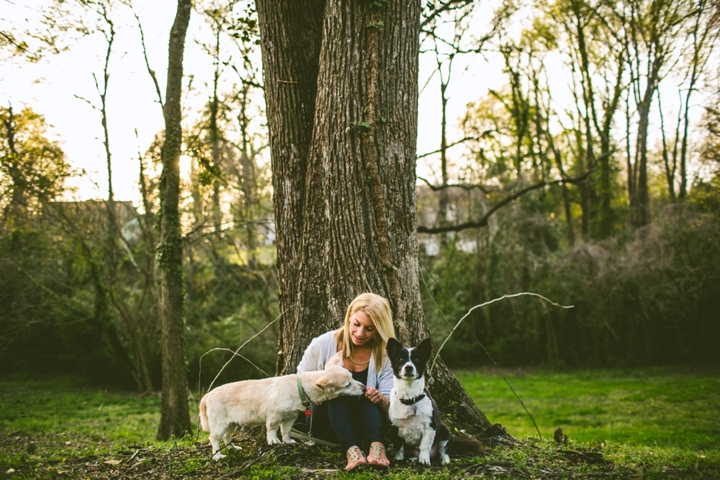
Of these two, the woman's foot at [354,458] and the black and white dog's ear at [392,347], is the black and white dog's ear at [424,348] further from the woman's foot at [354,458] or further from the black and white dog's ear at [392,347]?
the woman's foot at [354,458]

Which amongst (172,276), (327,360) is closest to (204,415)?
(327,360)

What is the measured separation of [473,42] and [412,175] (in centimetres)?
817

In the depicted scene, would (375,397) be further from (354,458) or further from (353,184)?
(353,184)

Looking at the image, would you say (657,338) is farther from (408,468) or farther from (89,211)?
(89,211)

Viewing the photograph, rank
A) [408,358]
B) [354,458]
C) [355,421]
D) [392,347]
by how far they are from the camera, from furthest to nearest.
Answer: [355,421] → [392,347] → [408,358] → [354,458]

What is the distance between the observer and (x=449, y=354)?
18031 mm

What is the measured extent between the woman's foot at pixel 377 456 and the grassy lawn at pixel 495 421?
4.2 inches

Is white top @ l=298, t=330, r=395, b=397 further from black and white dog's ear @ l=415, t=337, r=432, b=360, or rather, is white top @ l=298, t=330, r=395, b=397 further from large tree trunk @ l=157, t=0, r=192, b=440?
large tree trunk @ l=157, t=0, r=192, b=440

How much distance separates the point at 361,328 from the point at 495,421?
7220 millimetres

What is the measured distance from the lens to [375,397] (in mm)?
3916

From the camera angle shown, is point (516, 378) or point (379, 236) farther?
point (516, 378)

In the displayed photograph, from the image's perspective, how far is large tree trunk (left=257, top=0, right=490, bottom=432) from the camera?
4582 mm

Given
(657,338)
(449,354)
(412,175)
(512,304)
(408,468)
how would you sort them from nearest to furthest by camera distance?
(408,468), (412,175), (657,338), (512,304), (449,354)

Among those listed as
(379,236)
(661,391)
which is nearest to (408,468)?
(379,236)
